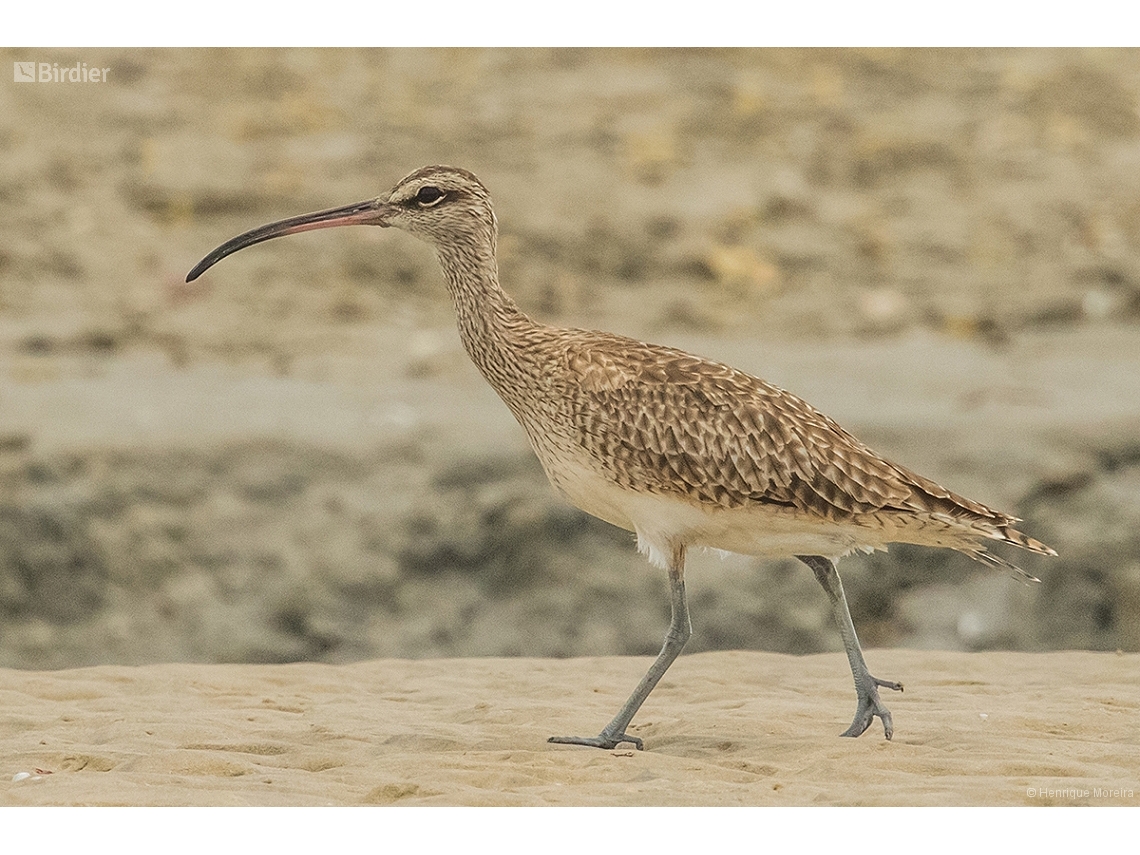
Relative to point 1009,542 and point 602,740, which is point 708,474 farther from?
point 1009,542

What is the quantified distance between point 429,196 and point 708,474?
1926 mm

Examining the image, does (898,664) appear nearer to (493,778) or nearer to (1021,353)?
(493,778)

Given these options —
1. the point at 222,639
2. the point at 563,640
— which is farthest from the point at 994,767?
the point at 222,639

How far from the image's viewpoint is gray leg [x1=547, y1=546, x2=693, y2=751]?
6.82 m

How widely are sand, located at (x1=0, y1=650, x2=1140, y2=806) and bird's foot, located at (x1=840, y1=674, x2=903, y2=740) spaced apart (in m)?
0.06

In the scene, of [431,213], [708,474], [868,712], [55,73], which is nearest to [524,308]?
[55,73]

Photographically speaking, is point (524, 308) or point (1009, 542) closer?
point (1009, 542)

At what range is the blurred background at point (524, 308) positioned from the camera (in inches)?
399

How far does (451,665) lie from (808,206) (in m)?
8.93

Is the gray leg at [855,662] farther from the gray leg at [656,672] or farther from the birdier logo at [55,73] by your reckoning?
the birdier logo at [55,73]

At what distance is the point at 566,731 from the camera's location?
7.16 meters

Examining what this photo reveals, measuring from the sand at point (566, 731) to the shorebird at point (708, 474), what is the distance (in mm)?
401

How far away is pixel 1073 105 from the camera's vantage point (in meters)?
16.5

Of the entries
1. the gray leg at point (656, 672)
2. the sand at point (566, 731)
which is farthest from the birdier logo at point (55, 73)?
the gray leg at point (656, 672)
